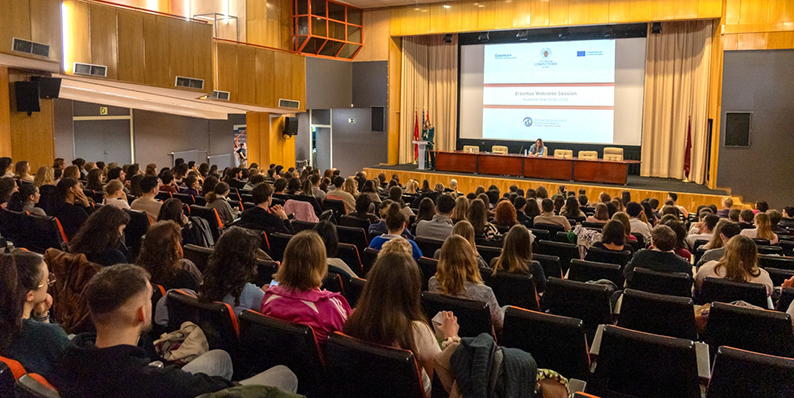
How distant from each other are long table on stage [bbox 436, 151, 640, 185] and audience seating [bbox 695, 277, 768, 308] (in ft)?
32.4

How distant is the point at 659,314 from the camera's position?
3.47 metres

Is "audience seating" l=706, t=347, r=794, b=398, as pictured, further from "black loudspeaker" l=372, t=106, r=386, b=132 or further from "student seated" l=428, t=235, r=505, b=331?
"black loudspeaker" l=372, t=106, r=386, b=132

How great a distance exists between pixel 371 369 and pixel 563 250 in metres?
3.45

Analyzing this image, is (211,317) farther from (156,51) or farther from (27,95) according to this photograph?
(156,51)

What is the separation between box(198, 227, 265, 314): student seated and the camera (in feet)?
9.55

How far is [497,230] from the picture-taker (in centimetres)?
602

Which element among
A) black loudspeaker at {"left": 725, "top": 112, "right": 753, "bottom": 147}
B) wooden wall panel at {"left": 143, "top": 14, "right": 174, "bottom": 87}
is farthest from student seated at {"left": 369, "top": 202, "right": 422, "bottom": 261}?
black loudspeaker at {"left": 725, "top": 112, "right": 753, "bottom": 147}

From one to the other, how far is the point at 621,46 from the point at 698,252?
407 inches

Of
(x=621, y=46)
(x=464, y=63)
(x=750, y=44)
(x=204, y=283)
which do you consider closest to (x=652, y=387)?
(x=204, y=283)

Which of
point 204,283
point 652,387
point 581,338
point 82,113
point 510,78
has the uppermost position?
point 510,78

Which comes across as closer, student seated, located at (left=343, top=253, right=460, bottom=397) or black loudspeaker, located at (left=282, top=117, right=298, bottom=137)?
student seated, located at (left=343, top=253, right=460, bottom=397)

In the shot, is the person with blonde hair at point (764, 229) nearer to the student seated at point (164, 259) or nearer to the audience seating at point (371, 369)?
the audience seating at point (371, 369)

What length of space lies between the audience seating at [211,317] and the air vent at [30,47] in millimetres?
7923

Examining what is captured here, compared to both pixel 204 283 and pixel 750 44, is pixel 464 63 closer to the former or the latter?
pixel 750 44
